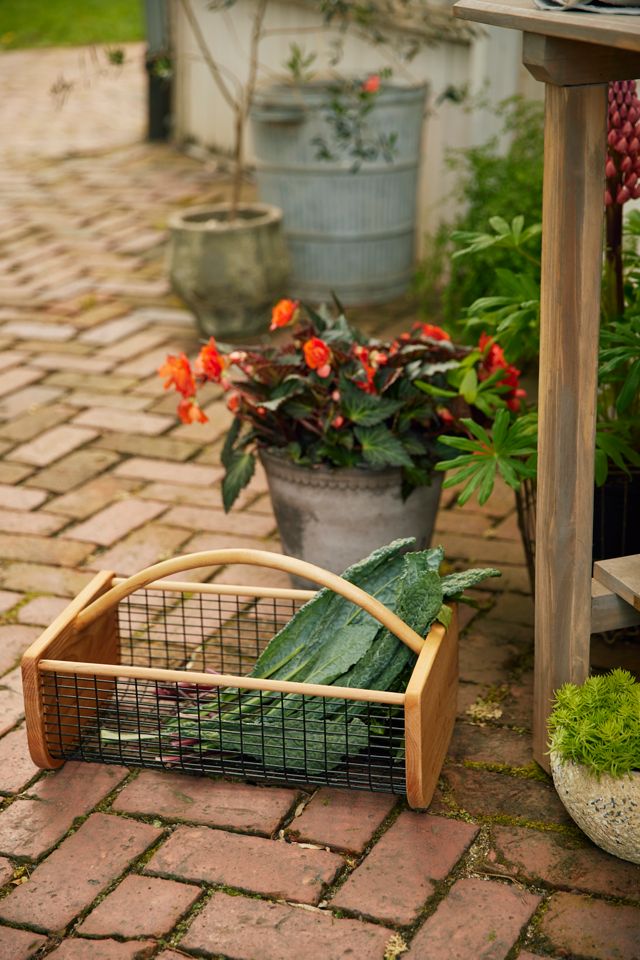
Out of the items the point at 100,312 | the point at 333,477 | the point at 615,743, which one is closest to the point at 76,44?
the point at 100,312

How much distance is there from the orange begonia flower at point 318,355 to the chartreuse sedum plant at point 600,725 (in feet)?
3.60

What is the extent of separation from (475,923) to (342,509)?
1.26 m

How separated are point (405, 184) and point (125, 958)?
439cm

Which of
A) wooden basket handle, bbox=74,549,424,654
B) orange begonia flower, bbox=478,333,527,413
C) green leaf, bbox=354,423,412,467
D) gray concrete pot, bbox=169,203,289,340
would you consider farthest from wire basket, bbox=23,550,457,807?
gray concrete pot, bbox=169,203,289,340

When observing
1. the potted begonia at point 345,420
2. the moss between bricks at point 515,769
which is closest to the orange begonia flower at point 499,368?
the potted begonia at point 345,420

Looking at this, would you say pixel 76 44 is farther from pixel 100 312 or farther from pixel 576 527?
pixel 576 527

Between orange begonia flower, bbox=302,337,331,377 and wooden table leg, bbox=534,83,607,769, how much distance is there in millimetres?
837

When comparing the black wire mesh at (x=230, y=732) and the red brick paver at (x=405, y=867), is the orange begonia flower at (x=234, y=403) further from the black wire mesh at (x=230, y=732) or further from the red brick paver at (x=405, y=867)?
the red brick paver at (x=405, y=867)

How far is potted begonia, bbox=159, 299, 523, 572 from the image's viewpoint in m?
3.17

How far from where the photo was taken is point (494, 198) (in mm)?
4801

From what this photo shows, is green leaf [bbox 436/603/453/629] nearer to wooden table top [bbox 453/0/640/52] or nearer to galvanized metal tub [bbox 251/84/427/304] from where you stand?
wooden table top [bbox 453/0/640/52]

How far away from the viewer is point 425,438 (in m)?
3.23

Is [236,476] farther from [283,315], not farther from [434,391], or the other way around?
[434,391]

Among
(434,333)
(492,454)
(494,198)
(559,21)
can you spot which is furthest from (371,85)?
(559,21)
